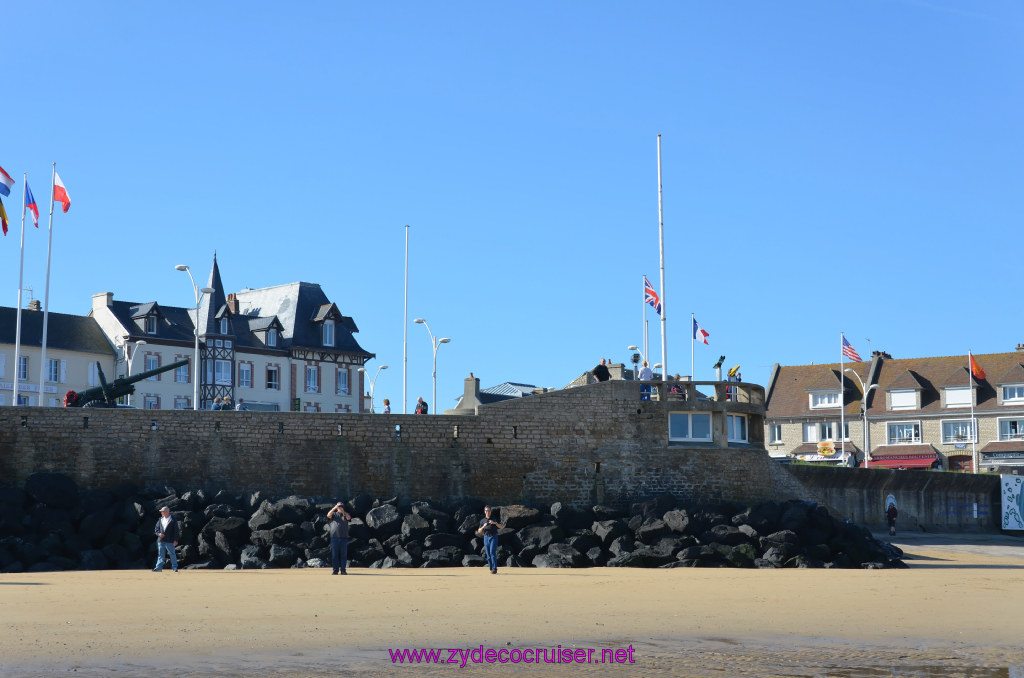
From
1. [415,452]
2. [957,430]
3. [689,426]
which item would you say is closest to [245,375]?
[415,452]

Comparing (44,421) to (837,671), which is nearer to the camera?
(837,671)

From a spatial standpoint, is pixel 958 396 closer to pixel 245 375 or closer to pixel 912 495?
pixel 912 495

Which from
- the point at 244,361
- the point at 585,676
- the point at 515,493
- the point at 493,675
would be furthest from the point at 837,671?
the point at 244,361

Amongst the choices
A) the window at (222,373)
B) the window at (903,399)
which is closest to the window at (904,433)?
the window at (903,399)

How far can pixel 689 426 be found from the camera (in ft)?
99.2

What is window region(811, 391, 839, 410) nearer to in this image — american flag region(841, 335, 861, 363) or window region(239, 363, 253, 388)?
american flag region(841, 335, 861, 363)

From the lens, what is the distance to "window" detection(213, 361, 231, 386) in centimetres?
5581

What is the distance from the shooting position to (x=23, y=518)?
2433cm

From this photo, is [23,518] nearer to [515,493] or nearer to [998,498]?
[515,493]

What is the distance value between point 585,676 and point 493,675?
886mm

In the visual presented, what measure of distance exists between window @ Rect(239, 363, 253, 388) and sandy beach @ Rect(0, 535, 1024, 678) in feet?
115

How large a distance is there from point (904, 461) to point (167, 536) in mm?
44128

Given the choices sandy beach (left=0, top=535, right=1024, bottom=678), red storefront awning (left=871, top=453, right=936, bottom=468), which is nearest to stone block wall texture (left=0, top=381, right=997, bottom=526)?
sandy beach (left=0, top=535, right=1024, bottom=678)

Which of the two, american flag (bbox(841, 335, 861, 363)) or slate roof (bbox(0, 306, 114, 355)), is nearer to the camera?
american flag (bbox(841, 335, 861, 363))
